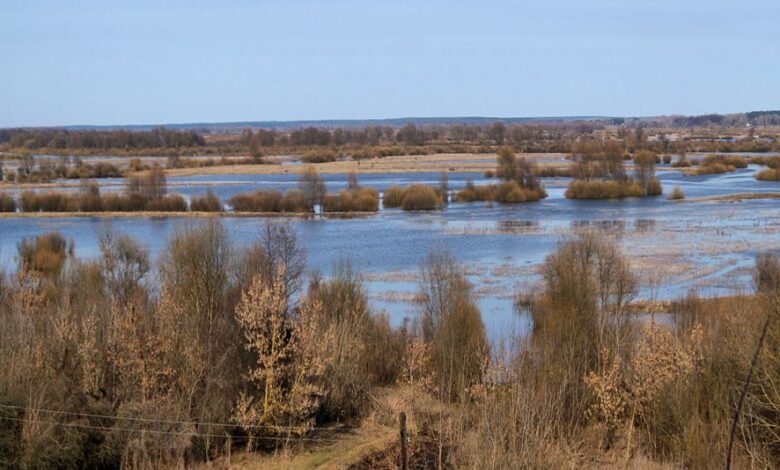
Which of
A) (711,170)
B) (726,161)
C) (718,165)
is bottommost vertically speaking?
(711,170)

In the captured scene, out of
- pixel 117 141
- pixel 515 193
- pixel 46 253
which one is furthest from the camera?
pixel 117 141

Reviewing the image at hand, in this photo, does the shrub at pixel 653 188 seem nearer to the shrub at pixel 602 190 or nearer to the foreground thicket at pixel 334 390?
the shrub at pixel 602 190

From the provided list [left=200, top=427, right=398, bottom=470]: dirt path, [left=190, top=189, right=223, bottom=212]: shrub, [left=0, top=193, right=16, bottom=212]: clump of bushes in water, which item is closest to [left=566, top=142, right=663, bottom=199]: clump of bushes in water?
[left=190, top=189, right=223, bottom=212]: shrub

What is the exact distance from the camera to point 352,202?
41.4 metres

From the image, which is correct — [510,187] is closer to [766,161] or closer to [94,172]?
[766,161]

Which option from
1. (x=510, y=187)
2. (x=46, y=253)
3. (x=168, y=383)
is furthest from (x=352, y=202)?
(x=168, y=383)

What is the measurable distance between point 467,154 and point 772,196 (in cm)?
4557

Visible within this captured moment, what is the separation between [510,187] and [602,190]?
479 cm

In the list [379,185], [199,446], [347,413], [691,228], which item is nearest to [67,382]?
[199,446]

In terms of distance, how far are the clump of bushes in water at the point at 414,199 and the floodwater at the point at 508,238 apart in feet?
2.98

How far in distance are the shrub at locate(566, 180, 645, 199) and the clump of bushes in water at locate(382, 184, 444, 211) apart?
7.33m

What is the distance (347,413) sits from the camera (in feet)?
39.7

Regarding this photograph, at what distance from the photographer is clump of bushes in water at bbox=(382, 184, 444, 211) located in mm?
41719

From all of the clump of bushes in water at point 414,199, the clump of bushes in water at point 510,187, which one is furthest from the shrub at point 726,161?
the clump of bushes in water at point 414,199
